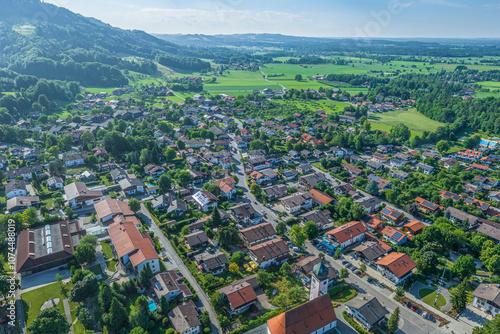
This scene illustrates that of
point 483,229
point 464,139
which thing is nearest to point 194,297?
point 483,229

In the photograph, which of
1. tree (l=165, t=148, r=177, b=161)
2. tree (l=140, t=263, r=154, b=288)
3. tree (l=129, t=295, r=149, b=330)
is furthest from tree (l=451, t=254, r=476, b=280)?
tree (l=165, t=148, r=177, b=161)

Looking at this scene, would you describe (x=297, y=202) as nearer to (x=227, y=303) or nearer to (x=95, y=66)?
(x=227, y=303)

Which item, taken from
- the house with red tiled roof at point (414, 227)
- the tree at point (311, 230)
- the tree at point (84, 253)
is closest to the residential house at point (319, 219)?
the tree at point (311, 230)

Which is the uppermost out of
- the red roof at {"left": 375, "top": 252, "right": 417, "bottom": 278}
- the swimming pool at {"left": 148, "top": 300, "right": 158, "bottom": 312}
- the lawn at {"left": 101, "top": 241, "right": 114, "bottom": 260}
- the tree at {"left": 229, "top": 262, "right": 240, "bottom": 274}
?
the red roof at {"left": 375, "top": 252, "right": 417, "bottom": 278}

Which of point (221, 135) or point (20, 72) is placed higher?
point (20, 72)

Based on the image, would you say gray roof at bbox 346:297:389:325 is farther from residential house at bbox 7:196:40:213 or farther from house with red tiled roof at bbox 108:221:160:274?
residential house at bbox 7:196:40:213

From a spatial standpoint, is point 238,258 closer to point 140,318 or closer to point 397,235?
point 140,318
